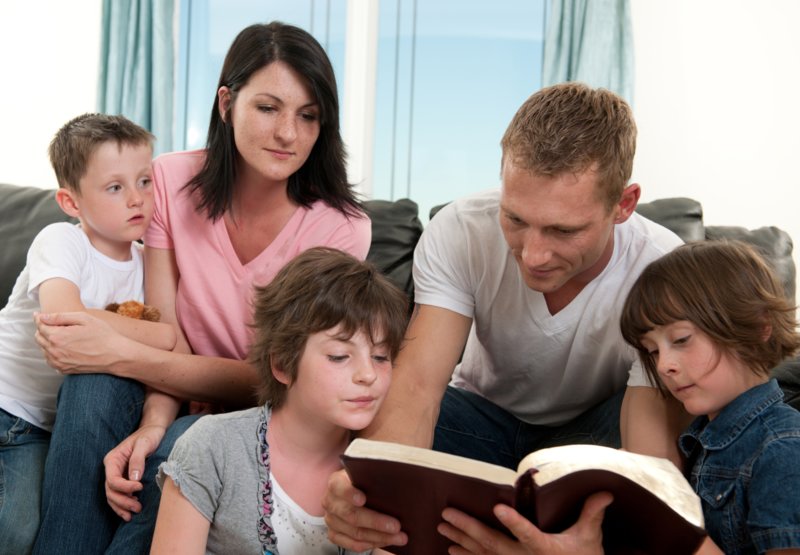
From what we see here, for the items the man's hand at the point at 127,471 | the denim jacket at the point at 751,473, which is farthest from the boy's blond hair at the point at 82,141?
the denim jacket at the point at 751,473

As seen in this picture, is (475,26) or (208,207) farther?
(475,26)

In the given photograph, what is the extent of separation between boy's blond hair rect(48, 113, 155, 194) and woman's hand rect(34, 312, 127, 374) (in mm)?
351

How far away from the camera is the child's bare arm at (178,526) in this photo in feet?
4.70

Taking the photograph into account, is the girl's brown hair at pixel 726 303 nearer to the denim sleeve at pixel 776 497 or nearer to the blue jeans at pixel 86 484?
the denim sleeve at pixel 776 497

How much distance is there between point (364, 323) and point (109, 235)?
2.42 feet

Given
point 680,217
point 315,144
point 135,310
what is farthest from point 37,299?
point 680,217

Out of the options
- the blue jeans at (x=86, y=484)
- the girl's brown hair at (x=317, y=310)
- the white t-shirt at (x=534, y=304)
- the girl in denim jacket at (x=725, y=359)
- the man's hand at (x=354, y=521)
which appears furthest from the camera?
the white t-shirt at (x=534, y=304)

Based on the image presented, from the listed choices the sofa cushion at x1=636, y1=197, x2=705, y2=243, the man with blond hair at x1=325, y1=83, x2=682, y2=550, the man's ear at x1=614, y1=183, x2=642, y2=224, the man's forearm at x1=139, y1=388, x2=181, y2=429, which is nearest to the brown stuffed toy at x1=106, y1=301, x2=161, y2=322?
the man's forearm at x1=139, y1=388, x2=181, y2=429

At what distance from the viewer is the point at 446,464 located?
42.6 inches

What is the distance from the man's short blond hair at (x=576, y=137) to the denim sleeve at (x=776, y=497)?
503 mm

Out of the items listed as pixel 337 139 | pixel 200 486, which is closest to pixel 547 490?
pixel 200 486

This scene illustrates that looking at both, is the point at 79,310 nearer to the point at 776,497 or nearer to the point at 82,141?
the point at 82,141

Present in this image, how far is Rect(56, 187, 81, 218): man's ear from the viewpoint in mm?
1937

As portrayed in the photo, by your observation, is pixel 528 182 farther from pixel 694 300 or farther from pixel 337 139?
pixel 337 139
